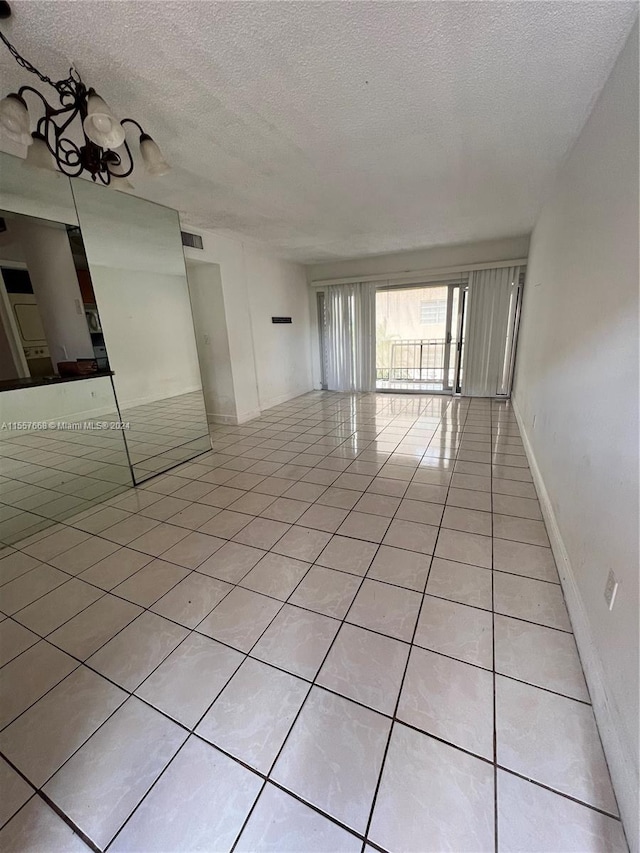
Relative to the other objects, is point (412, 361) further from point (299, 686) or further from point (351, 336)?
point (299, 686)

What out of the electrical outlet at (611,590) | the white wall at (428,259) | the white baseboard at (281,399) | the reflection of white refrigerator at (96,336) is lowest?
the white baseboard at (281,399)

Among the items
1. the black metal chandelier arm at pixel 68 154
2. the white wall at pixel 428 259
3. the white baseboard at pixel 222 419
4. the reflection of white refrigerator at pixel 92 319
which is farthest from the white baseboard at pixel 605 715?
the white wall at pixel 428 259

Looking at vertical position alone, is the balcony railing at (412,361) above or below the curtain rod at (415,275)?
below

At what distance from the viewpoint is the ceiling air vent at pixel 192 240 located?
12.0ft

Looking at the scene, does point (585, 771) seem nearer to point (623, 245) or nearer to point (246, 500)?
point (623, 245)

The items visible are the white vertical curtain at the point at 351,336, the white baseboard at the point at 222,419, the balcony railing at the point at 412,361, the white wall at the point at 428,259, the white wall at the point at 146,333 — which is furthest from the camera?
the balcony railing at the point at 412,361

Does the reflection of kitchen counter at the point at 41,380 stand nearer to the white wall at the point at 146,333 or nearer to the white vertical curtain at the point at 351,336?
the white wall at the point at 146,333

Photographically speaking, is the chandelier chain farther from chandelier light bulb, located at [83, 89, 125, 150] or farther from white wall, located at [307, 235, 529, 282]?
white wall, located at [307, 235, 529, 282]

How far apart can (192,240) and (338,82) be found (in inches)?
104

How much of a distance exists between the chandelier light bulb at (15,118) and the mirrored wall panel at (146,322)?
122 cm

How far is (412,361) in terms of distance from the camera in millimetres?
7312

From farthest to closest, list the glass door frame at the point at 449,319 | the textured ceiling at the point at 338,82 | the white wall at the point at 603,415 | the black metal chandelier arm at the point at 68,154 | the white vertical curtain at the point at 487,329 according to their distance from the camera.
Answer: the glass door frame at the point at 449,319, the white vertical curtain at the point at 487,329, the black metal chandelier arm at the point at 68,154, the textured ceiling at the point at 338,82, the white wall at the point at 603,415

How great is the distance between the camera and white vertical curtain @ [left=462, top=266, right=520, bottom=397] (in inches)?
195

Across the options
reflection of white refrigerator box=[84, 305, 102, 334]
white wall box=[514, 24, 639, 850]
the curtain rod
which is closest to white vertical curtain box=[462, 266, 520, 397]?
the curtain rod
